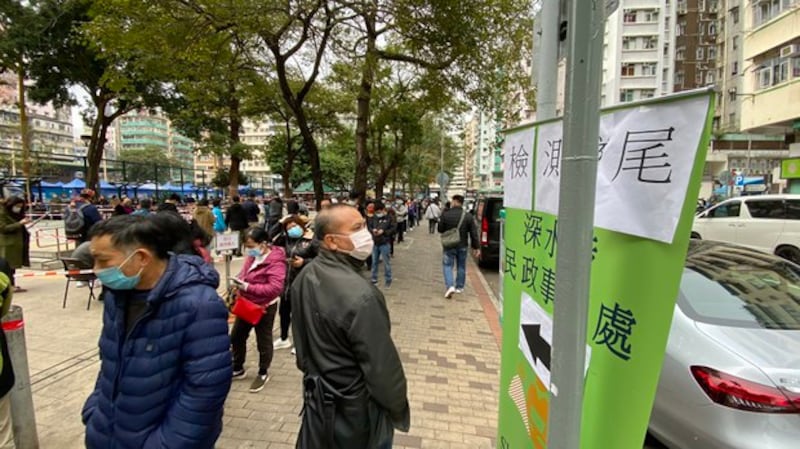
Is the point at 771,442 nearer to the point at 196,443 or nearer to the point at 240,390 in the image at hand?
the point at 196,443

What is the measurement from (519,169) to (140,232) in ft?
6.10

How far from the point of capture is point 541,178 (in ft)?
6.47

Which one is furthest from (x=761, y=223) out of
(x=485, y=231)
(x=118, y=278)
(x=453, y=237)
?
(x=118, y=278)

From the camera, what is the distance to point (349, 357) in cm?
180

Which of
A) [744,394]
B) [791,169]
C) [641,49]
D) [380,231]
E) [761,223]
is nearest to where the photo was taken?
[744,394]

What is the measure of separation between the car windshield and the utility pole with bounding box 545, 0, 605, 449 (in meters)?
1.89

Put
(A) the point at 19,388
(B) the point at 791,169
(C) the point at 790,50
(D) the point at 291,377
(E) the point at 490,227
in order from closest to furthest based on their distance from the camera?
(A) the point at 19,388, (D) the point at 291,377, (E) the point at 490,227, (C) the point at 790,50, (B) the point at 791,169

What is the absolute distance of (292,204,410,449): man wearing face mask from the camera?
1.74 metres

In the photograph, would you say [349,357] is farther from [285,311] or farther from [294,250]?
[285,311]

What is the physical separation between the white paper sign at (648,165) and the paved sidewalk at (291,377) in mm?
2516

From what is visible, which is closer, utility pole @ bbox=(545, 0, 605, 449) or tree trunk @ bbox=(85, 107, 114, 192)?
utility pole @ bbox=(545, 0, 605, 449)

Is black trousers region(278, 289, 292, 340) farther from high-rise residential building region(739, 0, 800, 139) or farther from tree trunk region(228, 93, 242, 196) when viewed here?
high-rise residential building region(739, 0, 800, 139)

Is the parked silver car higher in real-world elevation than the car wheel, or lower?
higher

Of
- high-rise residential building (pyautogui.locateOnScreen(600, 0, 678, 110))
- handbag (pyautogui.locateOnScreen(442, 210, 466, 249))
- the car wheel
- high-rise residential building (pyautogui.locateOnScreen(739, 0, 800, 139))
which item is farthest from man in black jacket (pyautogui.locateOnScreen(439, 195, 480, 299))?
high-rise residential building (pyautogui.locateOnScreen(600, 0, 678, 110))
